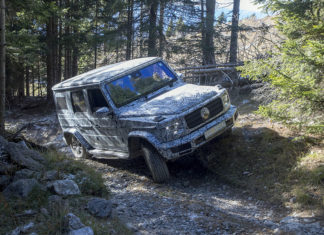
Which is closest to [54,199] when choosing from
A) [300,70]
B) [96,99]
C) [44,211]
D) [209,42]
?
[44,211]

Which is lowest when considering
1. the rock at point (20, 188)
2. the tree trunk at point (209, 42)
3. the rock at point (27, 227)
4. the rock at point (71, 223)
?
the rock at point (27, 227)

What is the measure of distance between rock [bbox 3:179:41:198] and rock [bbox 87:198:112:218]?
2.75 ft

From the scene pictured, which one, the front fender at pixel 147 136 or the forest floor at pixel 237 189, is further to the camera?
the front fender at pixel 147 136

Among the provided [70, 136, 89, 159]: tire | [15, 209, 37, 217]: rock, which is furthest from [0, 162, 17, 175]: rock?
[70, 136, 89, 159]: tire

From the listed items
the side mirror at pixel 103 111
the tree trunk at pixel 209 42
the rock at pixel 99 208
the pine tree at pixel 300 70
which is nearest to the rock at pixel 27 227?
the rock at pixel 99 208

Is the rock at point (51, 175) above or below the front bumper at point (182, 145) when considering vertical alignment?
below

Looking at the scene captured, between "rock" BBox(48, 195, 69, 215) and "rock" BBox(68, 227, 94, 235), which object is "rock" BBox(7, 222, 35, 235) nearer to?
"rock" BBox(48, 195, 69, 215)

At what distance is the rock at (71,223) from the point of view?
10.8ft

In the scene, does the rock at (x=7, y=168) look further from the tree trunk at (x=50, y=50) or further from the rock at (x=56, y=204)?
the tree trunk at (x=50, y=50)

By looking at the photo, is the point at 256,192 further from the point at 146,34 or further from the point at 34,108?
the point at 34,108

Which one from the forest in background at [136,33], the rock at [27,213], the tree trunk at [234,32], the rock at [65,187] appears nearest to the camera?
the rock at [27,213]

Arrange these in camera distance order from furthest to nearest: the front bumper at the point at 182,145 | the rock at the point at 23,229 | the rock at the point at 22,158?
the front bumper at the point at 182,145
the rock at the point at 22,158
the rock at the point at 23,229

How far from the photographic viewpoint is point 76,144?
8.34 meters

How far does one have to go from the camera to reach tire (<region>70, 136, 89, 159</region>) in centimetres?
808
